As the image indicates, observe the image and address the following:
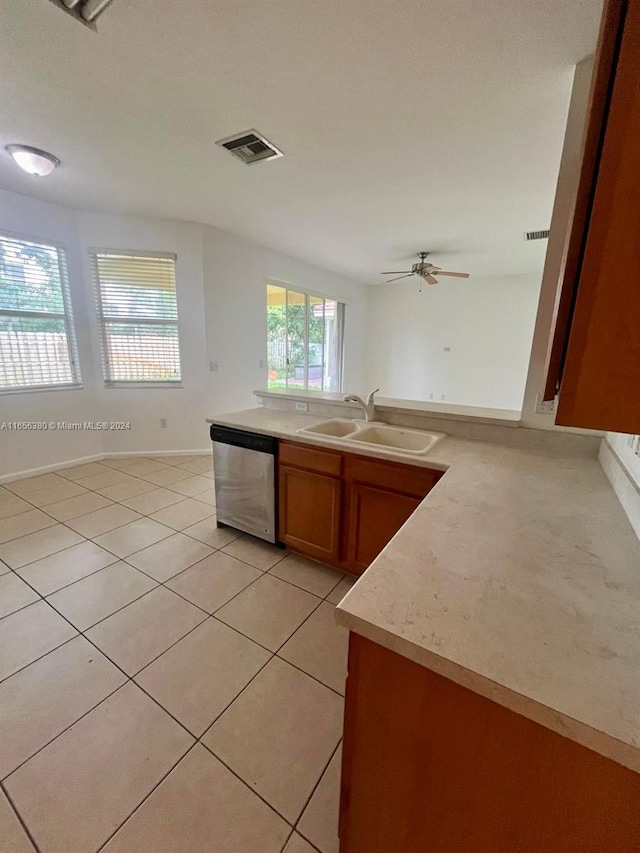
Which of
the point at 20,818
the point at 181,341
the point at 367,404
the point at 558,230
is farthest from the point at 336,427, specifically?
the point at 181,341

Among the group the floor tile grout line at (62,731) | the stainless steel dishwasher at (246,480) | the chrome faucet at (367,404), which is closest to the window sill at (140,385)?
the stainless steel dishwasher at (246,480)

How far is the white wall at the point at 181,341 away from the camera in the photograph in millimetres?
3396

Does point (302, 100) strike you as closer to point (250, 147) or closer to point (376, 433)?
point (250, 147)

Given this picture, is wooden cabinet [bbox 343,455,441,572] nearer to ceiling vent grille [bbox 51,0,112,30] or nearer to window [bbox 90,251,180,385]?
ceiling vent grille [bbox 51,0,112,30]

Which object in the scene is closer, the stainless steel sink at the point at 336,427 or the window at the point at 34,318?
the stainless steel sink at the point at 336,427

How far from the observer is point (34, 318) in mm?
3342

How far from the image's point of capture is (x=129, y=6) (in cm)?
132

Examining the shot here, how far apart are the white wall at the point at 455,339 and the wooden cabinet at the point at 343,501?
5.29 metres

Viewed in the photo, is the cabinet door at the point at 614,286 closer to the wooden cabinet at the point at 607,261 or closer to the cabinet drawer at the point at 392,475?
the wooden cabinet at the point at 607,261

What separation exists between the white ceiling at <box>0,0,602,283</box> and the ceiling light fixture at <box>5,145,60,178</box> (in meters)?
0.06

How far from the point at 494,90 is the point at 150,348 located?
369cm

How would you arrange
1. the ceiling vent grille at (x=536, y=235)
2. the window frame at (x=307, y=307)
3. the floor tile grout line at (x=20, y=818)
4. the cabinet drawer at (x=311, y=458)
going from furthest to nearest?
1. the window frame at (x=307, y=307)
2. the ceiling vent grille at (x=536, y=235)
3. the cabinet drawer at (x=311, y=458)
4. the floor tile grout line at (x=20, y=818)

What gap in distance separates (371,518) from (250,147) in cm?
244

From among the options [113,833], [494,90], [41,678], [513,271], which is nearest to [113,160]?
[494,90]
